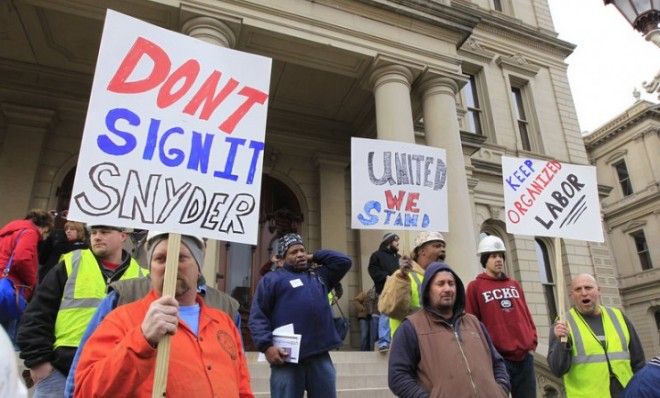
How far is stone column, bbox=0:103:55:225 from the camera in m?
9.02

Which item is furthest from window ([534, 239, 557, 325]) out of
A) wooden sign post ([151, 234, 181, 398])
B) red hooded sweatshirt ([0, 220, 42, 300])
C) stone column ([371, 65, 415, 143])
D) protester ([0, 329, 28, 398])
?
protester ([0, 329, 28, 398])

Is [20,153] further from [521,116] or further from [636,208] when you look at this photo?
[636,208]

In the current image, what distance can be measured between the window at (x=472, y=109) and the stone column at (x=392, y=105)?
687 centimetres

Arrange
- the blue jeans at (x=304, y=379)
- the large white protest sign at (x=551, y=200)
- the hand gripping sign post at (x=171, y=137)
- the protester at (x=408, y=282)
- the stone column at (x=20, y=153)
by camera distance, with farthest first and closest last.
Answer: the stone column at (x=20, y=153) < the large white protest sign at (x=551, y=200) < the protester at (x=408, y=282) < the blue jeans at (x=304, y=379) < the hand gripping sign post at (x=171, y=137)

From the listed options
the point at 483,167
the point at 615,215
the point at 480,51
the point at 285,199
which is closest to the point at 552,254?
the point at 483,167

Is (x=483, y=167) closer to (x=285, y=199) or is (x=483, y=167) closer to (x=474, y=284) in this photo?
(x=285, y=199)

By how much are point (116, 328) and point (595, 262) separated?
16871mm

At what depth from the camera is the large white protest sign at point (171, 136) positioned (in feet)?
8.05

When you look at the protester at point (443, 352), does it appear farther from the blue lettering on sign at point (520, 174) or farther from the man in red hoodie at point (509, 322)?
the blue lettering on sign at point (520, 174)

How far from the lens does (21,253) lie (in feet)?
14.0

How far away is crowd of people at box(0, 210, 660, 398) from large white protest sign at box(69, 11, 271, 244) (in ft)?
0.68

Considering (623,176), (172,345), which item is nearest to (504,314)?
(172,345)

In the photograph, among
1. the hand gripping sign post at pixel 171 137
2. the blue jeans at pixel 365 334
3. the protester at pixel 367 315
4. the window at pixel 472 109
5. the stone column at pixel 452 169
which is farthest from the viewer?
the window at pixel 472 109

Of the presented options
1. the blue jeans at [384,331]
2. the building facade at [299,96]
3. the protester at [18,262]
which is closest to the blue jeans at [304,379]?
the protester at [18,262]
